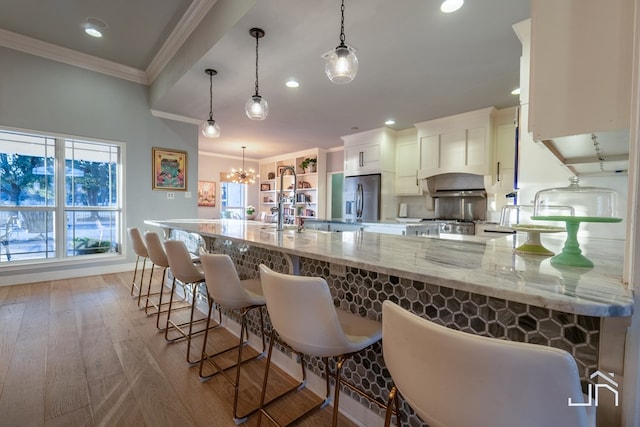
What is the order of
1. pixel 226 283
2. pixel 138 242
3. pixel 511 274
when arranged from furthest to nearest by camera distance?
pixel 138 242 < pixel 226 283 < pixel 511 274

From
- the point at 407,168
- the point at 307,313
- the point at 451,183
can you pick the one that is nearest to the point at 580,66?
the point at 307,313

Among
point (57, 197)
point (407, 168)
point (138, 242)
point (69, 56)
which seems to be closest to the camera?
point (138, 242)

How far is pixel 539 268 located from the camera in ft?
2.74

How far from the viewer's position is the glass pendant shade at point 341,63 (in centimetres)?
174

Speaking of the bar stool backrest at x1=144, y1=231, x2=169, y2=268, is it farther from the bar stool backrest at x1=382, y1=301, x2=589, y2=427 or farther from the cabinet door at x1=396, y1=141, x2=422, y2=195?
the cabinet door at x1=396, y1=141, x2=422, y2=195

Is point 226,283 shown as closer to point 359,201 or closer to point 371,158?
point 359,201

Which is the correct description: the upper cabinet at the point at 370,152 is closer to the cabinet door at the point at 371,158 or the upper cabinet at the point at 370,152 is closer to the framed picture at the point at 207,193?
the cabinet door at the point at 371,158

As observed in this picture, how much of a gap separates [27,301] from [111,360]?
2.05 meters

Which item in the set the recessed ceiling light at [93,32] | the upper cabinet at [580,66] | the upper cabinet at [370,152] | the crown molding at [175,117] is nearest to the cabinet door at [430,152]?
the upper cabinet at [370,152]

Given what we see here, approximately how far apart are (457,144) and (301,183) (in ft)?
14.1

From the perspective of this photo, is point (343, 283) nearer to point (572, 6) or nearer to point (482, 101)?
point (572, 6)

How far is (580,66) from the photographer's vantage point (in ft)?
2.69

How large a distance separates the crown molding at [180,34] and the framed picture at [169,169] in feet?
3.86

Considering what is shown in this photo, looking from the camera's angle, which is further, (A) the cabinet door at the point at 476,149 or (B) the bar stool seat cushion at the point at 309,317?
(A) the cabinet door at the point at 476,149
